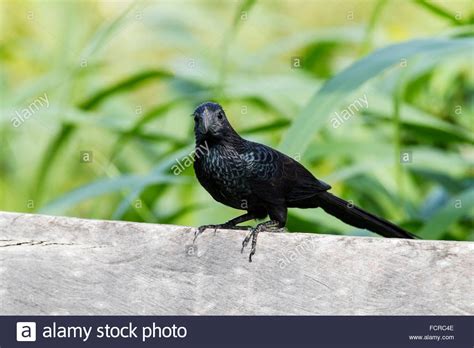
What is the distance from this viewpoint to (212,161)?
1.69 m

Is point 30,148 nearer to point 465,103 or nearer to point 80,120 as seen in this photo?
point 80,120

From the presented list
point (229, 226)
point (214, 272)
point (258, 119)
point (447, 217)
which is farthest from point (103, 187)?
point (258, 119)

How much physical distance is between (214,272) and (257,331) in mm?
160

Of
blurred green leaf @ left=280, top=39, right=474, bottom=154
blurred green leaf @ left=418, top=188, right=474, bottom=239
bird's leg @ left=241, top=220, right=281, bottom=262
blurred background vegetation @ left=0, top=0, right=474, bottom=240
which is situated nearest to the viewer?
bird's leg @ left=241, top=220, right=281, bottom=262

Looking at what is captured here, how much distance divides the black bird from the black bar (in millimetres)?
152

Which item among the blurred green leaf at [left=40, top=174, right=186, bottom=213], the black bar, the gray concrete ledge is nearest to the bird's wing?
the gray concrete ledge

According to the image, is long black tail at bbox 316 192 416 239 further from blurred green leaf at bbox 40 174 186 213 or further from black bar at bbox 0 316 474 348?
blurred green leaf at bbox 40 174 186 213

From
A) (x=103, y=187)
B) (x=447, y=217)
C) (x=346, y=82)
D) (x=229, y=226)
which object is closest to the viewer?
(x=229, y=226)

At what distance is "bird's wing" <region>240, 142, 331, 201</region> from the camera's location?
170cm

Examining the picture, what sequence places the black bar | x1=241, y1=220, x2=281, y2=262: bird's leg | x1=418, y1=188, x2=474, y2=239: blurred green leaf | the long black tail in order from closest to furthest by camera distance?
the black bar < x1=241, y1=220, x2=281, y2=262: bird's leg < the long black tail < x1=418, y1=188, x2=474, y2=239: blurred green leaf

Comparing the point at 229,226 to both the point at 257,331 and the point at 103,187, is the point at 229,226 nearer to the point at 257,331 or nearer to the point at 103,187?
the point at 257,331

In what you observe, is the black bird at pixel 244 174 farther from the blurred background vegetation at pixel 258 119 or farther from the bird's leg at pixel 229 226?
the blurred background vegetation at pixel 258 119

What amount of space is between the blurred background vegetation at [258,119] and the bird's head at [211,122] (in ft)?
0.82

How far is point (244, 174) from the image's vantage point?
1.69m
